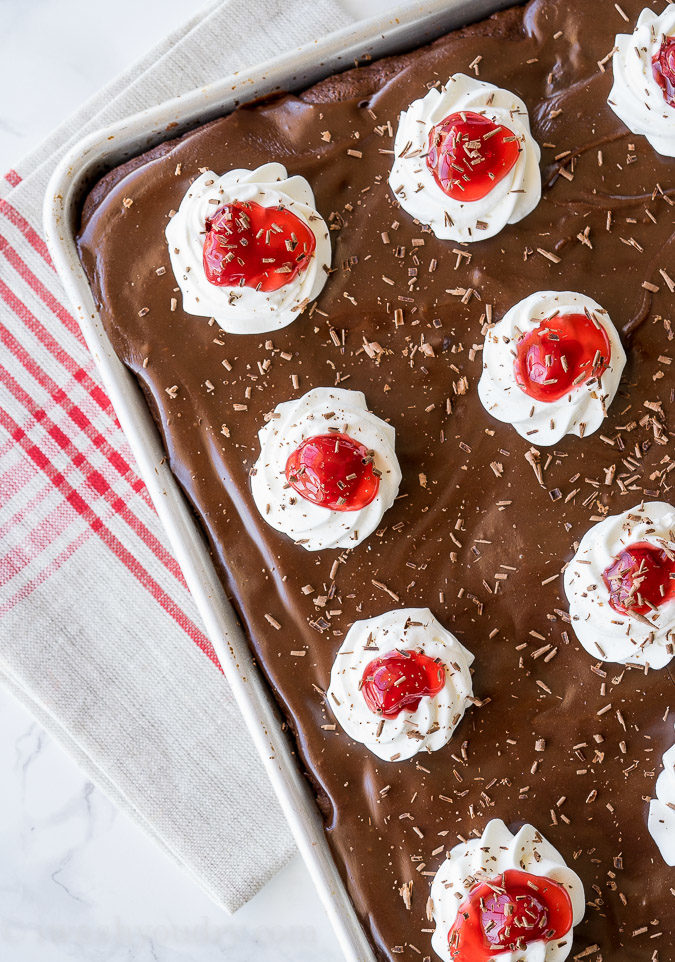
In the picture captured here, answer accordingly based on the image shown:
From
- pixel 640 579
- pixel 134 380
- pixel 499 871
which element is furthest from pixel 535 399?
pixel 499 871

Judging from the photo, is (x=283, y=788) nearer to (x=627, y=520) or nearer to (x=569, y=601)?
(x=569, y=601)

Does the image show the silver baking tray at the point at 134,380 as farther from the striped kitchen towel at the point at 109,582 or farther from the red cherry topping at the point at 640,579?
the red cherry topping at the point at 640,579

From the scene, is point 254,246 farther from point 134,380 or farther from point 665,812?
point 665,812

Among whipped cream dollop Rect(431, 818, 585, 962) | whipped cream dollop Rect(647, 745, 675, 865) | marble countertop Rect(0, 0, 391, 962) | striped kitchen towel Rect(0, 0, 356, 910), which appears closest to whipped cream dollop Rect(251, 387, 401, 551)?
striped kitchen towel Rect(0, 0, 356, 910)

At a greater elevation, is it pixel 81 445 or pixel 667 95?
pixel 81 445

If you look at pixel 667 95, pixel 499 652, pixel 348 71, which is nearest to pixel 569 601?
pixel 499 652

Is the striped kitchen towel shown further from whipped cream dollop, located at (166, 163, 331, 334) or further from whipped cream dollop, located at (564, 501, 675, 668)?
whipped cream dollop, located at (564, 501, 675, 668)

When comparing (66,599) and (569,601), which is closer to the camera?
(569,601)
